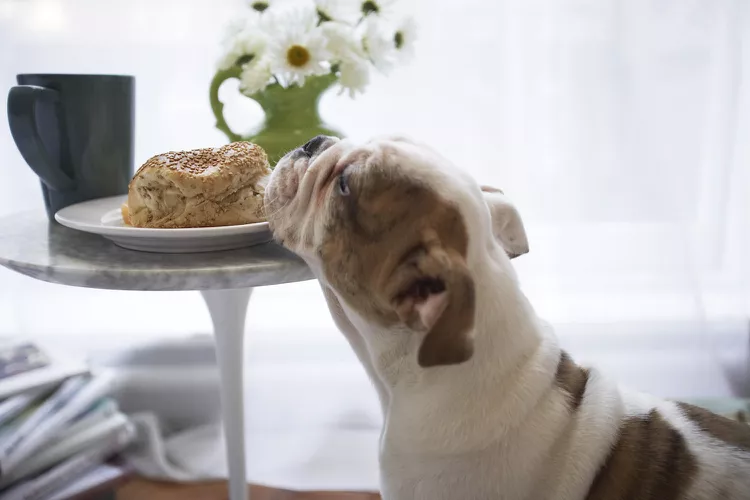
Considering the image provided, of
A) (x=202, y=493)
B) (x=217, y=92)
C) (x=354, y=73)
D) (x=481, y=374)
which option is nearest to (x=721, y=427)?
(x=481, y=374)

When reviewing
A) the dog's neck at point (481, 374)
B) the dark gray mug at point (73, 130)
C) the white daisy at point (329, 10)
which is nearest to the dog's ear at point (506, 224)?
the dog's neck at point (481, 374)

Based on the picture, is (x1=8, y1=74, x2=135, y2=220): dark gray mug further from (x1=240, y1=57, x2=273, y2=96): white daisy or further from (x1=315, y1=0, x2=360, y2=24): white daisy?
(x1=315, y1=0, x2=360, y2=24): white daisy

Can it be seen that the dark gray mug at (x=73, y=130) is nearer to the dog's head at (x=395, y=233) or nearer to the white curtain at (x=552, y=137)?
the dog's head at (x=395, y=233)

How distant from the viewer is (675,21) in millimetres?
1750

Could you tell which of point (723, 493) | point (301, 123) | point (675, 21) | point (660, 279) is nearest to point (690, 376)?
point (660, 279)

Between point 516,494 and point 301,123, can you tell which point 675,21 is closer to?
point 301,123

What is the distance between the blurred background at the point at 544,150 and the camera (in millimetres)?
1711

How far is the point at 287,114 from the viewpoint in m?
1.22

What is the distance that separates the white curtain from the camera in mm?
1708

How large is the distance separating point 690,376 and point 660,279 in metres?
0.34

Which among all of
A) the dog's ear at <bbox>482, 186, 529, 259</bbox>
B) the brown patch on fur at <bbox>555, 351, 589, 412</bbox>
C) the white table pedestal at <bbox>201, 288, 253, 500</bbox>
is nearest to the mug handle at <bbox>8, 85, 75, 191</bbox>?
the white table pedestal at <bbox>201, 288, 253, 500</bbox>

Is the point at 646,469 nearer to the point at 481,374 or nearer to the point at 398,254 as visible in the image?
the point at 481,374

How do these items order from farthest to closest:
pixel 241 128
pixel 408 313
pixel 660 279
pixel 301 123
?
pixel 660 279 < pixel 241 128 < pixel 301 123 < pixel 408 313

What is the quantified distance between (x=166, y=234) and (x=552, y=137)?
125cm
